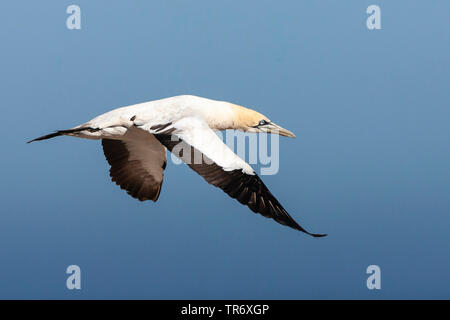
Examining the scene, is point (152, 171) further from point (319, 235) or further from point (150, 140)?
point (319, 235)

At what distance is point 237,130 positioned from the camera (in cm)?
947

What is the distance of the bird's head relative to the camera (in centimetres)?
937

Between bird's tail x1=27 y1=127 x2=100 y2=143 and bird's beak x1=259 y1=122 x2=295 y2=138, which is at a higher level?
bird's beak x1=259 y1=122 x2=295 y2=138

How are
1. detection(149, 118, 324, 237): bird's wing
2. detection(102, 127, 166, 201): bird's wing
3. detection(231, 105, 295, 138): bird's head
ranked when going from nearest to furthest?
detection(149, 118, 324, 237): bird's wing, detection(231, 105, 295, 138): bird's head, detection(102, 127, 166, 201): bird's wing

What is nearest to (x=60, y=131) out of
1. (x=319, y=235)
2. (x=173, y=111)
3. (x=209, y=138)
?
(x=173, y=111)

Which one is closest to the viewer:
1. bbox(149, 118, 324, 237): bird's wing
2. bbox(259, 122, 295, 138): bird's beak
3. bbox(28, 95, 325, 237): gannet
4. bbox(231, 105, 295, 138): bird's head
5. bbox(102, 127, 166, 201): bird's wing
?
bbox(149, 118, 324, 237): bird's wing

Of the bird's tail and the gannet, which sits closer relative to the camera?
the gannet

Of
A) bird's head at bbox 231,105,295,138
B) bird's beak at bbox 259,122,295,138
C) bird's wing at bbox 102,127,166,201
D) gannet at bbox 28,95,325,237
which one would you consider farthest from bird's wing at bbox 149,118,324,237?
bird's wing at bbox 102,127,166,201

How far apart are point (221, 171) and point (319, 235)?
141cm

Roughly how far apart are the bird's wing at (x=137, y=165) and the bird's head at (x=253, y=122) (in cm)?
146

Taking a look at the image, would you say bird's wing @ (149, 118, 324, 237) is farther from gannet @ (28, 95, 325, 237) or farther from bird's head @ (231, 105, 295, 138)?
bird's head @ (231, 105, 295, 138)

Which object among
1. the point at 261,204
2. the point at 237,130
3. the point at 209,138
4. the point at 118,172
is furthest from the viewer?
the point at 118,172

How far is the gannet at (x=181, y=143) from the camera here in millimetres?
7402

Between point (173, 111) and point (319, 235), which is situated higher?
point (173, 111)
